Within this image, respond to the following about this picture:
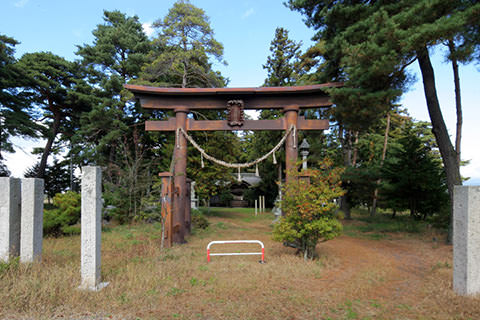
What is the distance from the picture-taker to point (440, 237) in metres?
9.70

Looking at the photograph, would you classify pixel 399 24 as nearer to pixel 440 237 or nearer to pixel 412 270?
pixel 412 270

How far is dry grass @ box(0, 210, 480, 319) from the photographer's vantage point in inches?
153

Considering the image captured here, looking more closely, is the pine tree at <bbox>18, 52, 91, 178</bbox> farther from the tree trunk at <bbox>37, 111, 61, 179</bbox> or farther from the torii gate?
the torii gate

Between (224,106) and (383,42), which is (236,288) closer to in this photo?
(224,106)

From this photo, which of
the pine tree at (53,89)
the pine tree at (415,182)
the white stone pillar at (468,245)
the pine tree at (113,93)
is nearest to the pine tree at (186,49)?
the pine tree at (113,93)

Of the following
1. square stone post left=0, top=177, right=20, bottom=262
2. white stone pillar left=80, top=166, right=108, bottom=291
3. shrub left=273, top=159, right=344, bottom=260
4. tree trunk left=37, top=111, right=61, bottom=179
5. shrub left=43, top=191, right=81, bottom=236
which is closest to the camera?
white stone pillar left=80, top=166, right=108, bottom=291

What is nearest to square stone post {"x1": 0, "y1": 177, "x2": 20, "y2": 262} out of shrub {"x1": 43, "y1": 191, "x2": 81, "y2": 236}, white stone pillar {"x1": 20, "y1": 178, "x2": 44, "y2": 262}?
white stone pillar {"x1": 20, "y1": 178, "x2": 44, "y2": 262}

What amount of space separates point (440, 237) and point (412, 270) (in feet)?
15.8

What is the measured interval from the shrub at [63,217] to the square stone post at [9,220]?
12.7 feet

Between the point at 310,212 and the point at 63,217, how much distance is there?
8362 millimetres

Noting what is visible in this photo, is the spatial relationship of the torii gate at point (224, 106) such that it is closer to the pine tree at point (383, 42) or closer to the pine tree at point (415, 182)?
the pine tree at point (383, 42)

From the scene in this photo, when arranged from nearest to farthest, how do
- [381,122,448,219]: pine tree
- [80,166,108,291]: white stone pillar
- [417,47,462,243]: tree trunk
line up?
[80,166,108,291]: white stone pillar, [417,47,462,243]: tree trunk, [381,122,448,219]: pine tree

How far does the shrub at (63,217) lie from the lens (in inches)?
365

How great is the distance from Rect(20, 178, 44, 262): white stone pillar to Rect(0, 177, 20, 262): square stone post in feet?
0.66
